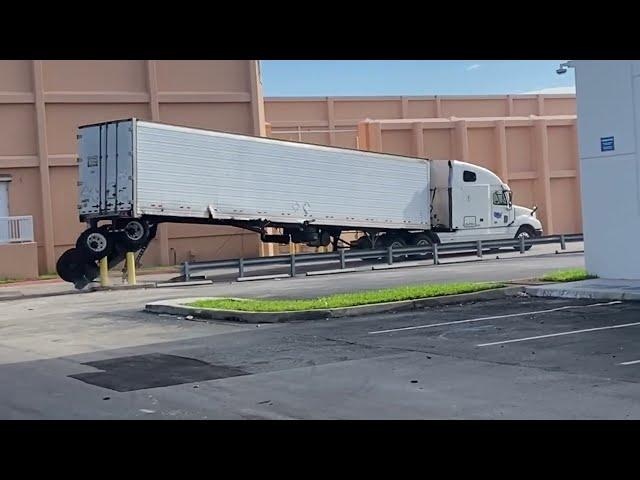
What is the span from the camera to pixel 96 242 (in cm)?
2650

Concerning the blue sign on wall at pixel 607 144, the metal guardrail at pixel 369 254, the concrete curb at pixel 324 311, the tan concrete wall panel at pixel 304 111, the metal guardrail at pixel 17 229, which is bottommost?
the concrete curb at pixel 324 311

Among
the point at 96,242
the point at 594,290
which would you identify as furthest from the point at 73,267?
the point at 594,290

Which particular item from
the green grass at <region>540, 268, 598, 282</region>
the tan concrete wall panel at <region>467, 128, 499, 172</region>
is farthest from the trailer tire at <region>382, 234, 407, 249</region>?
the green grass at <region>540, 268, 598, 282</region>

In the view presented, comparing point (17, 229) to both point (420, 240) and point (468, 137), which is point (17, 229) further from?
point (468, 137)

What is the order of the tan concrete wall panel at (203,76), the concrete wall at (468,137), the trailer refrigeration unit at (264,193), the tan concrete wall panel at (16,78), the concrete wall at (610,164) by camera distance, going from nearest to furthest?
the concrete wall at (610,164) → the trailer refrigeration unit at (264,193) → the tan concrete wall panel at (16,78) → the tan concrete wall panel at (203,76) → the concrete wall at (468,137)

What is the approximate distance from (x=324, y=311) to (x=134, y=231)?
1196 cm

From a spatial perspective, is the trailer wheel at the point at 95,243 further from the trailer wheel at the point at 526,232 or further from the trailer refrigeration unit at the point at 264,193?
the trailer wheel at the point at 526,232

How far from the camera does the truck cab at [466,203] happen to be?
113ft

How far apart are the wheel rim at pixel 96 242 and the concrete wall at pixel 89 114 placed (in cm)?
849

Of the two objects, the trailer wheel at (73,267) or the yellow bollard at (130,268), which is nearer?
the trailer wheel at (73,267)

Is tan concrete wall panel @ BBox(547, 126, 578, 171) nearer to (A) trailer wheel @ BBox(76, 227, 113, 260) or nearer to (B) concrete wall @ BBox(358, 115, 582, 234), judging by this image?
(B) concrete wall @ BBox(358, 115, 582, 234)

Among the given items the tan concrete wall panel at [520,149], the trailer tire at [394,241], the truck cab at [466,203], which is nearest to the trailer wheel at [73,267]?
the trailer tire at [394,241]

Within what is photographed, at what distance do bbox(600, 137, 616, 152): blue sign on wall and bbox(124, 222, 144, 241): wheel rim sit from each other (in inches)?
537
